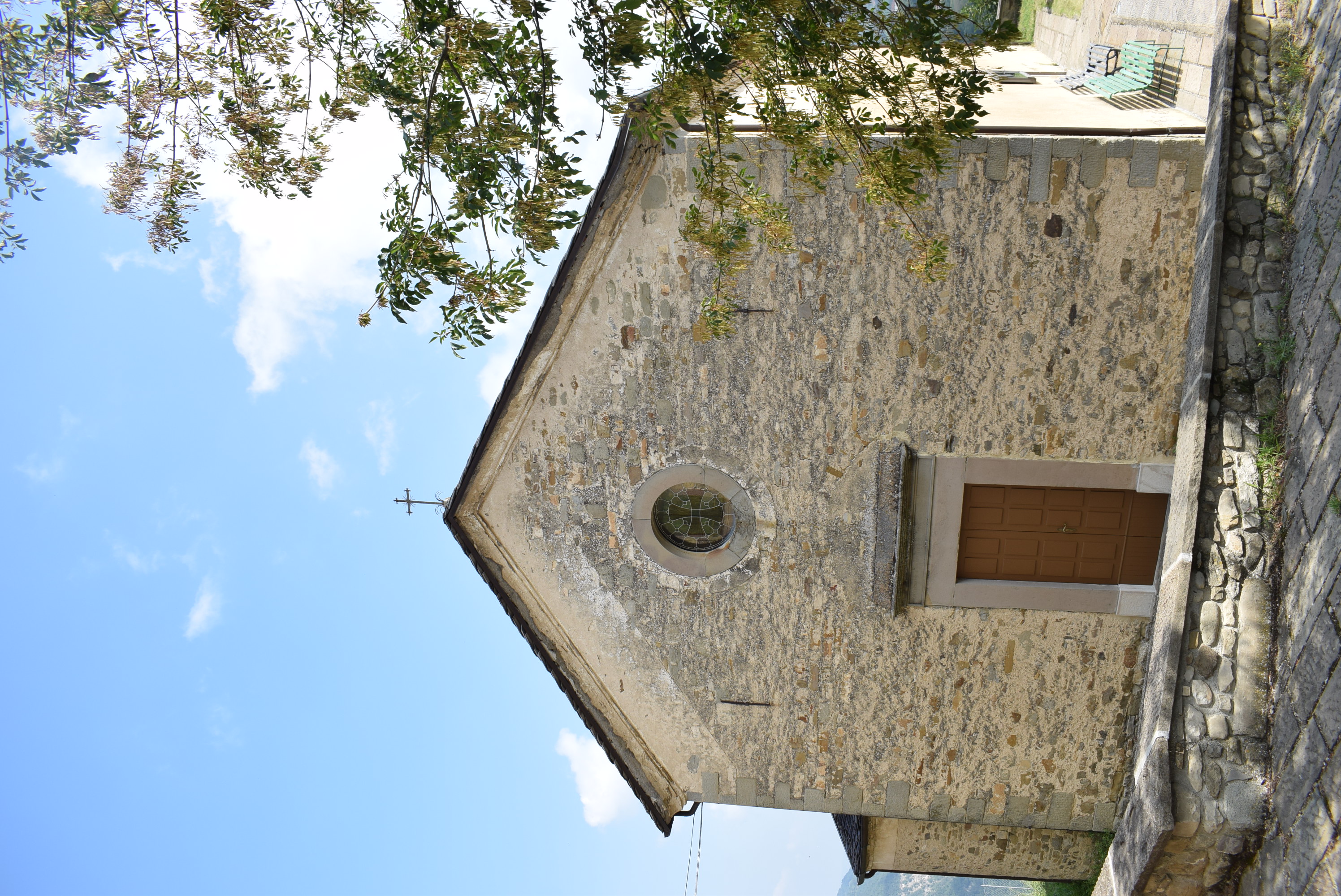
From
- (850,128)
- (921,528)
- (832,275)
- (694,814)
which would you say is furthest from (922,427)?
(694,814)

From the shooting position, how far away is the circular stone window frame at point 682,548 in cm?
688

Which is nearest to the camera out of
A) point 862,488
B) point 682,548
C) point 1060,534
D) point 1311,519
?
point 1311,519

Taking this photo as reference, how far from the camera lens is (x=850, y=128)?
5.08 meters

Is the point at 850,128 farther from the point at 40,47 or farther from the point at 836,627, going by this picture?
the point at 40,47

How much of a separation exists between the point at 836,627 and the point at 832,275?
9.79 ft

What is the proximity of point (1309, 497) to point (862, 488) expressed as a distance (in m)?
2.97

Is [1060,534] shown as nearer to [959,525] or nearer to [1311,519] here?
[959,525]

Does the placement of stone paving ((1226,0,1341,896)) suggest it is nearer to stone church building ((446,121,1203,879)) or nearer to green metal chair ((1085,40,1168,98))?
stone church building ((446,121,1203,879))

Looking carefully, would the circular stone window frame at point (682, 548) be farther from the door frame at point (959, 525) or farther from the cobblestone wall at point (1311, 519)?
the cobblestone wall at point (1311, 519)

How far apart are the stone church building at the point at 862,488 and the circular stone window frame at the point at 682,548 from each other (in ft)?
0.08

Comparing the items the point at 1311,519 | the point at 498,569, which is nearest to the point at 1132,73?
the point at 1311,519

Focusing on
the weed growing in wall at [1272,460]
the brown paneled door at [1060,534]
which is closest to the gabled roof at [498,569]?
the brown paneled door at [1060,534]

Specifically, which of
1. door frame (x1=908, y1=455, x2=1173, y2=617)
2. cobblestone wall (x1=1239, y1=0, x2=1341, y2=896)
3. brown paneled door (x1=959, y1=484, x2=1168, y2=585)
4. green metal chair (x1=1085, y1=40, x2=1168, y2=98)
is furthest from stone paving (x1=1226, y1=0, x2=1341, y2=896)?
green metal chair (x1=1085, y1=40, x2=1168, y2=98)

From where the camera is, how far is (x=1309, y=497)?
432cm
